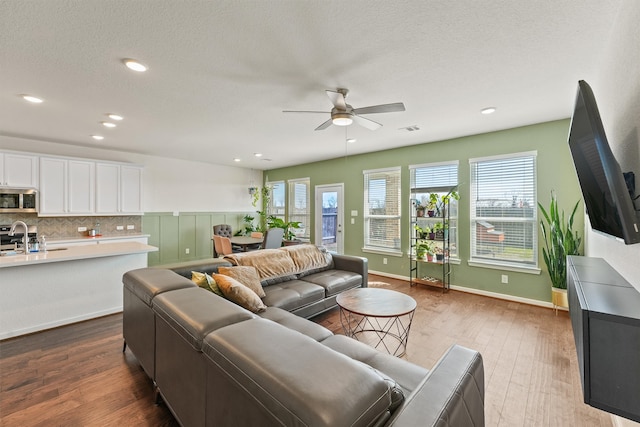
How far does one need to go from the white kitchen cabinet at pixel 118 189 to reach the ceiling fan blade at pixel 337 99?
497 cm

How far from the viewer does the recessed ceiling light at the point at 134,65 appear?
2286mm

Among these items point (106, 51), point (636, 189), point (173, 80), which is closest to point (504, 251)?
point (636, 189)

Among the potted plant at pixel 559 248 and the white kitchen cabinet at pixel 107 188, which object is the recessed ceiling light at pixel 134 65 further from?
the potted plant at pixel 559 248

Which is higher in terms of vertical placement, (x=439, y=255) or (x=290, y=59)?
(x=290, y=59)

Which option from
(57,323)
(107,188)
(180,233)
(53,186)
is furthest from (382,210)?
(53,186)

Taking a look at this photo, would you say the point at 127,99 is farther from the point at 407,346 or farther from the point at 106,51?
the point at 407,346

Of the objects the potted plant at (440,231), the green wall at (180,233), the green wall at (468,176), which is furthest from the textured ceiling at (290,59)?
the green wall at (180,233)

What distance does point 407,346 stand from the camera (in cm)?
279

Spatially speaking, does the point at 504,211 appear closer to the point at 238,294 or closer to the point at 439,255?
the point at 439,255

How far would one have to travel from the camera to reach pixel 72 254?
3.16 m

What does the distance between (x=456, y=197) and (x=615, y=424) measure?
3.17m

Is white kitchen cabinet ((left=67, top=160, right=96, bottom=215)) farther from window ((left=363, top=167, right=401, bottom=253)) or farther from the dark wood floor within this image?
window ((left=363, top=167, right=401, bottom=253))

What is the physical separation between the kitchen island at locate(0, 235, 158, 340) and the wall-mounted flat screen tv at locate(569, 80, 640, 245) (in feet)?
14.1

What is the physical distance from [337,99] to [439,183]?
3.07 metres
